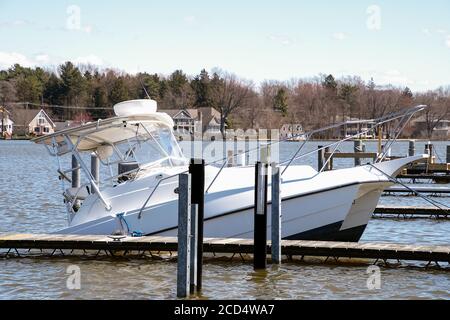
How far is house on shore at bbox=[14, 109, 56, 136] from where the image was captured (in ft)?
506

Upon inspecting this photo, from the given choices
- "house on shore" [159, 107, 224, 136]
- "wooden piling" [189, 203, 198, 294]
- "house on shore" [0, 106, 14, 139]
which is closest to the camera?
"wooden piling" [189, 203, 198, 294]

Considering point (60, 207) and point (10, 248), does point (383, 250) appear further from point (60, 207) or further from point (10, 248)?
point (60, 207)

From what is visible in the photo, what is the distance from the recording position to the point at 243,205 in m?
16.9

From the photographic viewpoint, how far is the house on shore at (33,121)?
15424cm

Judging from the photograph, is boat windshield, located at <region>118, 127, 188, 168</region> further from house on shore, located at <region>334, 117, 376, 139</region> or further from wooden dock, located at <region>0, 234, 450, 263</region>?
house on shore, located at <region>334, 117, 376, 139</region>

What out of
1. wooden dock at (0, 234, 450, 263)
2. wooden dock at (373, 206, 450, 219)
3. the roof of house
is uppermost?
the roof of house

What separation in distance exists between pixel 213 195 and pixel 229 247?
1.31m

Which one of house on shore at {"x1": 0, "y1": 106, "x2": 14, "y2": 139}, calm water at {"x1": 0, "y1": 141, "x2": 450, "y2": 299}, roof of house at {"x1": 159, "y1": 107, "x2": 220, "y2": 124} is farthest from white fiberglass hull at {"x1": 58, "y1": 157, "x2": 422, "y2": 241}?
house on shore at {"x1": 0, "y1": 106, "x2": 14, "y2": 139}

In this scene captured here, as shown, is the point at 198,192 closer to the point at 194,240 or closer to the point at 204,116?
the point at 194,240

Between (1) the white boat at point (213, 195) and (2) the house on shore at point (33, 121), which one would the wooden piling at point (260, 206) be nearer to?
(1) the white boat at point (213, 195)

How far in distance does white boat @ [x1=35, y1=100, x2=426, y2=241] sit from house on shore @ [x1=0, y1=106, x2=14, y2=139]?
148m

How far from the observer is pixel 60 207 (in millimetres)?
30125

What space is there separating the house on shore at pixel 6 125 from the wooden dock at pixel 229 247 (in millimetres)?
148722

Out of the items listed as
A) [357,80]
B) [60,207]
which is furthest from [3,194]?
[357,80]
